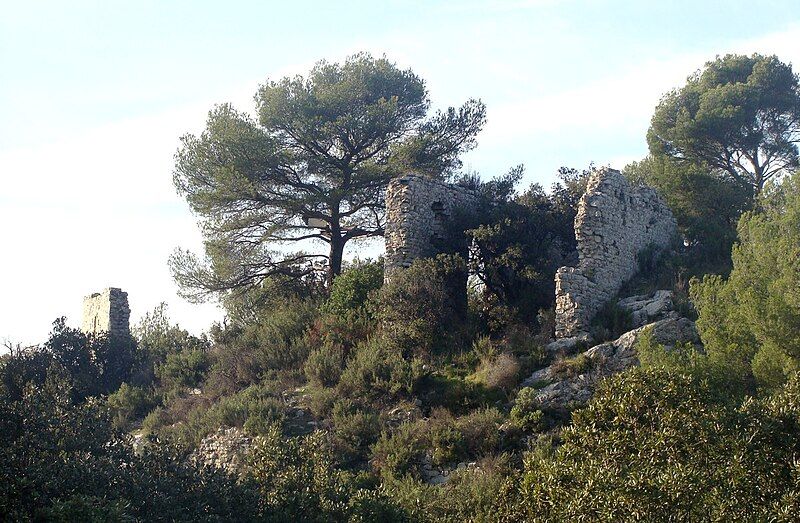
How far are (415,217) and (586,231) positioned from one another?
13.7ft

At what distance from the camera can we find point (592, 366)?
18422 millimetres

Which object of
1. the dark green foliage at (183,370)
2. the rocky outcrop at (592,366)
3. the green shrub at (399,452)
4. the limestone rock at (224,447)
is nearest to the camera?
the green shrub at (399,452)

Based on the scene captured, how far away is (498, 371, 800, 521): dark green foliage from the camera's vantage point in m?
10.9

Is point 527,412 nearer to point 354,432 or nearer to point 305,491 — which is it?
point 354,432

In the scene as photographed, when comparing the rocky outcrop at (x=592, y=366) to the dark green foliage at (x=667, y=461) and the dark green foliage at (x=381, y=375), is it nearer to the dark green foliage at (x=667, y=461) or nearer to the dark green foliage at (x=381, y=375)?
the dark green foliage at (x=381, y=375)

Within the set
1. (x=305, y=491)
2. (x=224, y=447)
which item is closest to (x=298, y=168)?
(x=224, y=447)

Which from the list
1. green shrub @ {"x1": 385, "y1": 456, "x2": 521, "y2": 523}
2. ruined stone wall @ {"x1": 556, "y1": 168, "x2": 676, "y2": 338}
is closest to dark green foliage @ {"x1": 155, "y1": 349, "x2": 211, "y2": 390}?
green shrub @ {"x1": 385, "y1": 456, "x2": 521, "y2": 523}

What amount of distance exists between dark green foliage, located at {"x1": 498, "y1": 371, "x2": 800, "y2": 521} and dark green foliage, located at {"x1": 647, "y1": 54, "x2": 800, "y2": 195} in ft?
66.4

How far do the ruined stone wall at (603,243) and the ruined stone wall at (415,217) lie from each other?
352cm

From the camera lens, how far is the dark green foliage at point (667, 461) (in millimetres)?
10852

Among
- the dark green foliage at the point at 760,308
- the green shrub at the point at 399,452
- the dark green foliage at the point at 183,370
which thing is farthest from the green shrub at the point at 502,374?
the dark green foliage at the point at 183,370

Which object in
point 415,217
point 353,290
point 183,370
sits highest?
point 415,217

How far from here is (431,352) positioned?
68.3 feet

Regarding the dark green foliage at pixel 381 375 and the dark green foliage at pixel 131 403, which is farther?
the dark green foliage at pixel 131 403
